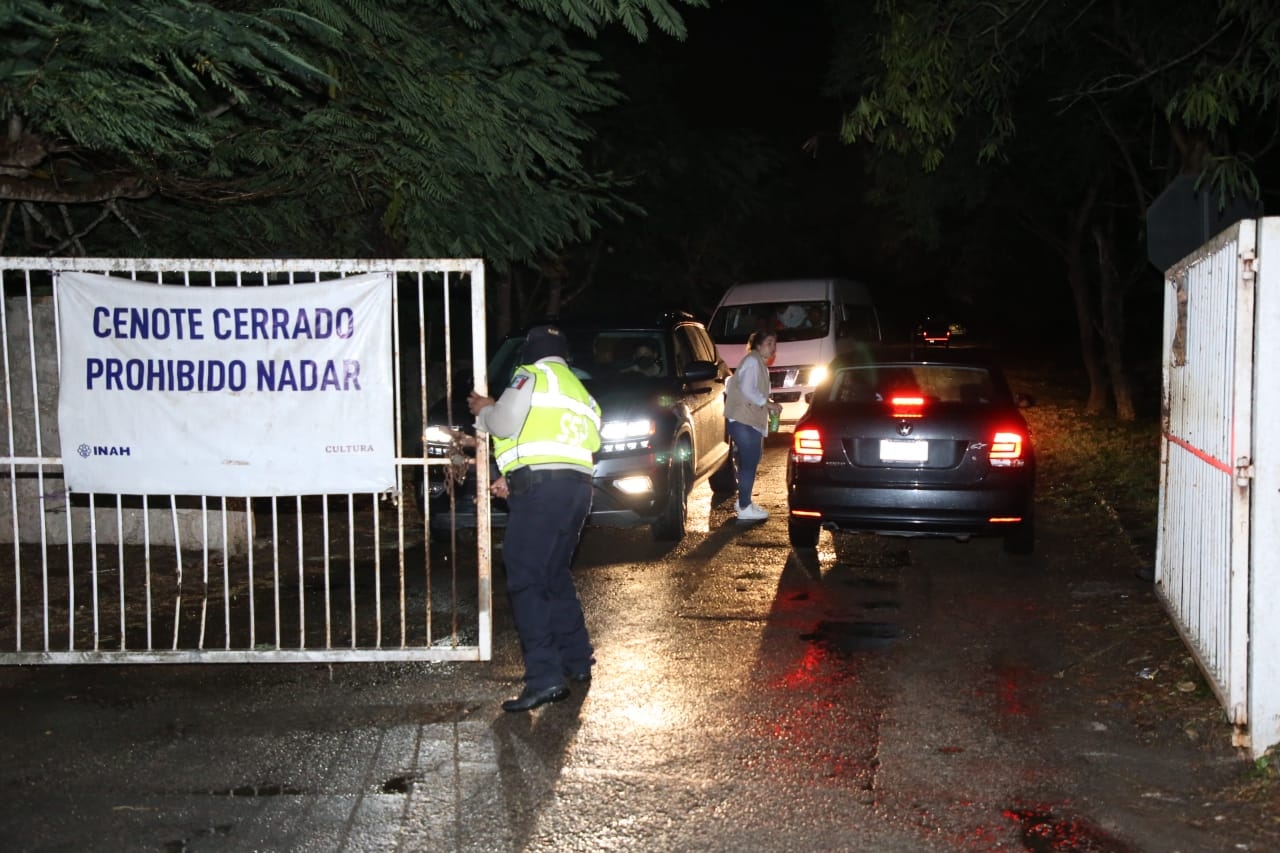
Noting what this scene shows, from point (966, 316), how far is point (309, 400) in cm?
6599

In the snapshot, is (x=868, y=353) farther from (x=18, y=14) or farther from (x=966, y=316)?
(x=966, y=316)

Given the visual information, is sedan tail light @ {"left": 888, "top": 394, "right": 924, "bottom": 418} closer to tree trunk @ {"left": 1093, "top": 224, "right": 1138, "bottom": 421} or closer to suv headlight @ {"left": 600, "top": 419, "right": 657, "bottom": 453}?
suv headlight @ {"left": 600, "top": 419, "right": 657, "bottom": 453}

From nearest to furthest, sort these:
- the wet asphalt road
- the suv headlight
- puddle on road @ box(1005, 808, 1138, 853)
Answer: puddle on road @ box(1005, 808, 1138, 853) < the wet asphalt road < the suv headlight

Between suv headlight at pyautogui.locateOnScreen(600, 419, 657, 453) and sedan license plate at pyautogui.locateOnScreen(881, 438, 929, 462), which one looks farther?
suv headlight at pyautogui.locateOnScreen(600, 419, 657, 453)

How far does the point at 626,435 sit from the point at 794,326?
27.5 ft

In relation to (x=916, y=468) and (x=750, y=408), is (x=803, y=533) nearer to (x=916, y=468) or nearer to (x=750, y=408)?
Answer: (x=916, y=468)

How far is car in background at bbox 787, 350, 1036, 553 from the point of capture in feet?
29.4

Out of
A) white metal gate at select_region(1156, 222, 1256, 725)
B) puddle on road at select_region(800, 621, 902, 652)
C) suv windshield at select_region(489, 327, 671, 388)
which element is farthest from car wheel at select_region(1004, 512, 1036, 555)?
suv windshield at select_region(489, 327, 671, 388)

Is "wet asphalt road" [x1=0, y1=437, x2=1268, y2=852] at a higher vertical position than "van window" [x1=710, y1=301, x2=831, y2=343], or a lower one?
lower

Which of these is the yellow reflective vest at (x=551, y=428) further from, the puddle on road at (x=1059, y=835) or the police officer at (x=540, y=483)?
the puddle on road at (x=1059, y=835)

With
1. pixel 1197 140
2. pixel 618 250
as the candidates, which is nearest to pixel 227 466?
pixel 1197 140

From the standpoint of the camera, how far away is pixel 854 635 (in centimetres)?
761

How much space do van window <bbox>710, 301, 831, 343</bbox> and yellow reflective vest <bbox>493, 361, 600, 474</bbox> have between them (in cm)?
1127

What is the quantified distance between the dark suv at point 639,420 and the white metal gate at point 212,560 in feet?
1.48
